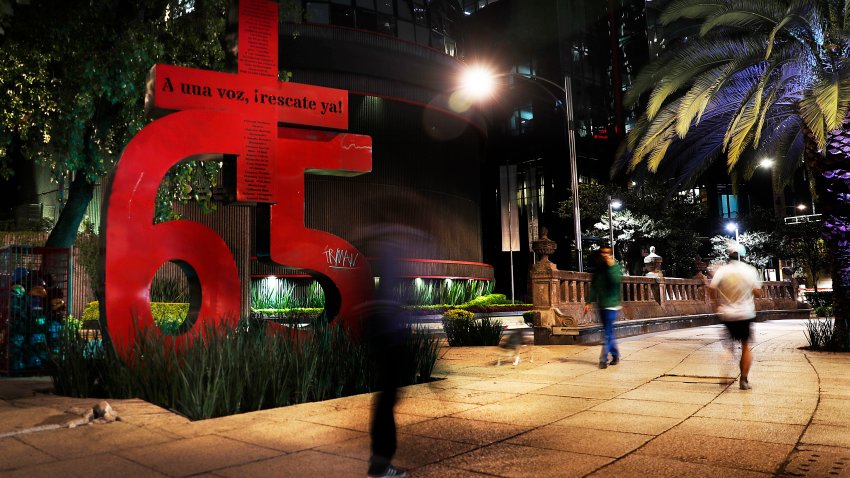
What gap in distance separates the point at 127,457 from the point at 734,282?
7409 millimetres

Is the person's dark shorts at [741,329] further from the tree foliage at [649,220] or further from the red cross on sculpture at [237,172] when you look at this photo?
the tree foliage at [649,220]

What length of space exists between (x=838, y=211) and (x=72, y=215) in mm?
15430

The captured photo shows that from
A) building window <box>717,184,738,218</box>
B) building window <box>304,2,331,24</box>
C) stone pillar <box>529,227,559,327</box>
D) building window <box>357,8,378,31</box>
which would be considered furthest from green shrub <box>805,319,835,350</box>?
building window <box>717,184,738,218</box>

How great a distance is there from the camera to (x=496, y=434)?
5570 millimetres

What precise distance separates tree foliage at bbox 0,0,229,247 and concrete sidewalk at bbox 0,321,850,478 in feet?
20.2

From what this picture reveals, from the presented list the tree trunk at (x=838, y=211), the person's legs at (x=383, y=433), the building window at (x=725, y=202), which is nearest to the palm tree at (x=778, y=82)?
the tree trunk at (x=838, y=211)

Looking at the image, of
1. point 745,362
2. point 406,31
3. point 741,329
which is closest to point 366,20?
point 406,31

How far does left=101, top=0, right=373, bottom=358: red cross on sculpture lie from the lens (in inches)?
327

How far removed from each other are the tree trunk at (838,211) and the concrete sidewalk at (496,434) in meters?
4.25

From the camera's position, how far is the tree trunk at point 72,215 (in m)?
13.4

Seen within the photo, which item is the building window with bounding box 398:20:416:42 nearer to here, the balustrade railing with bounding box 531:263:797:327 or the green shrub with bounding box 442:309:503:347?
the balustrade railing with bounding box 531:263:797:327

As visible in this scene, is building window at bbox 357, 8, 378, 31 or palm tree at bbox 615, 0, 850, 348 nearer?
palm tree at bbox 615, 0, 850, 348

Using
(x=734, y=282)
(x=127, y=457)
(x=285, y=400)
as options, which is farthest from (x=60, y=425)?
(x=734, y=282)

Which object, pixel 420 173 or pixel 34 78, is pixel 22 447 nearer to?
pixel 34 78
